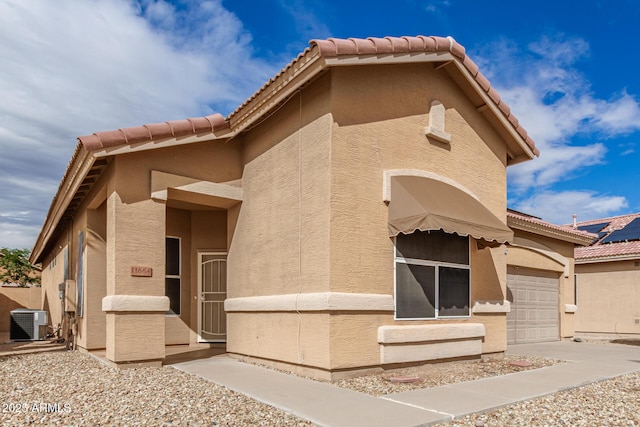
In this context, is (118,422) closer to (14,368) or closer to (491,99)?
(14,368)

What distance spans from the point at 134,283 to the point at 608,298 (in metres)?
18.3

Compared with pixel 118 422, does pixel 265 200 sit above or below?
above

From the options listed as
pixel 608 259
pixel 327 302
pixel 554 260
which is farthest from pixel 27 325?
pixel 608 259

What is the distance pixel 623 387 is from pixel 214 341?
29.9 feet

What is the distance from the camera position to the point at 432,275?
9.80 m

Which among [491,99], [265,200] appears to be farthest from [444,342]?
[491,99]

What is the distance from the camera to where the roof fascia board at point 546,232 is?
48.6 feet

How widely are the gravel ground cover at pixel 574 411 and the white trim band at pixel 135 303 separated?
5.81 metres

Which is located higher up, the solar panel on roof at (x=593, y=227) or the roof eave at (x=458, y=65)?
the roof eave at (x=458, y=65)

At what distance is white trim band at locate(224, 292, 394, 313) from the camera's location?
26.9 feet

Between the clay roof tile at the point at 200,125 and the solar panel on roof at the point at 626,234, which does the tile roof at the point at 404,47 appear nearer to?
the clay roof tile at the point at 200,125

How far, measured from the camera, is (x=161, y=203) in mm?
9914

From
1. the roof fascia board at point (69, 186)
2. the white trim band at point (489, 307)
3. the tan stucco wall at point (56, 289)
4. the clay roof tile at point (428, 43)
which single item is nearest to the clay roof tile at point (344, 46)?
the clay roof tile at point (428, 43)

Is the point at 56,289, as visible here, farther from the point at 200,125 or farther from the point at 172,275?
the point at 200,125
